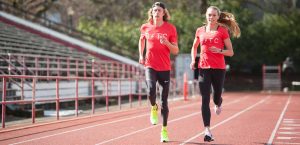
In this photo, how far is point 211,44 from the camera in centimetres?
827

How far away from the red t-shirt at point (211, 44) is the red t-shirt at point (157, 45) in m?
0.45

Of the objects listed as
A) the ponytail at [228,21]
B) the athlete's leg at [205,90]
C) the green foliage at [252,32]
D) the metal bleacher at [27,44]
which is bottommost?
the athlete's leg at [205,90]

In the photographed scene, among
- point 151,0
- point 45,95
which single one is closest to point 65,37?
point 151,0

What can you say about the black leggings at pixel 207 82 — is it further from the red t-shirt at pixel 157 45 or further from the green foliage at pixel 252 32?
the green foliage at pixel 252 32

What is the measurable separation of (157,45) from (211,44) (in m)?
0.82

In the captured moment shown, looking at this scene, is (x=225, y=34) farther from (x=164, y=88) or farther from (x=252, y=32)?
(x=252, y=32)

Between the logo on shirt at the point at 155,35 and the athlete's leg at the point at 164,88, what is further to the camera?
the athlete's leg at the point at 164,88

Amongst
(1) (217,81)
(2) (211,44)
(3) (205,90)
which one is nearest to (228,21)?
(2) (211,44)

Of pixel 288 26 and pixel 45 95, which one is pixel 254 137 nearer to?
pixel 45 95

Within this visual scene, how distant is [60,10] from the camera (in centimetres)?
5366

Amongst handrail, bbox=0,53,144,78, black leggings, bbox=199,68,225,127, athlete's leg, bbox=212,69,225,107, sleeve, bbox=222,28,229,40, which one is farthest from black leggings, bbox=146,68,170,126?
handrail, bbox=0,53,144,78

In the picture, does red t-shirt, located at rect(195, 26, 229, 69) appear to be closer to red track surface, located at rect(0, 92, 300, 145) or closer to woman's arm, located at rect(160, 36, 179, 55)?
woman's arm, located at rect(160, 36, 179, 55)

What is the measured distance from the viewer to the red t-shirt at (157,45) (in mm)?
8430

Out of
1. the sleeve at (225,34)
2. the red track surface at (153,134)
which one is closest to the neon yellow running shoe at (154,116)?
the red track surface at (153,134)
